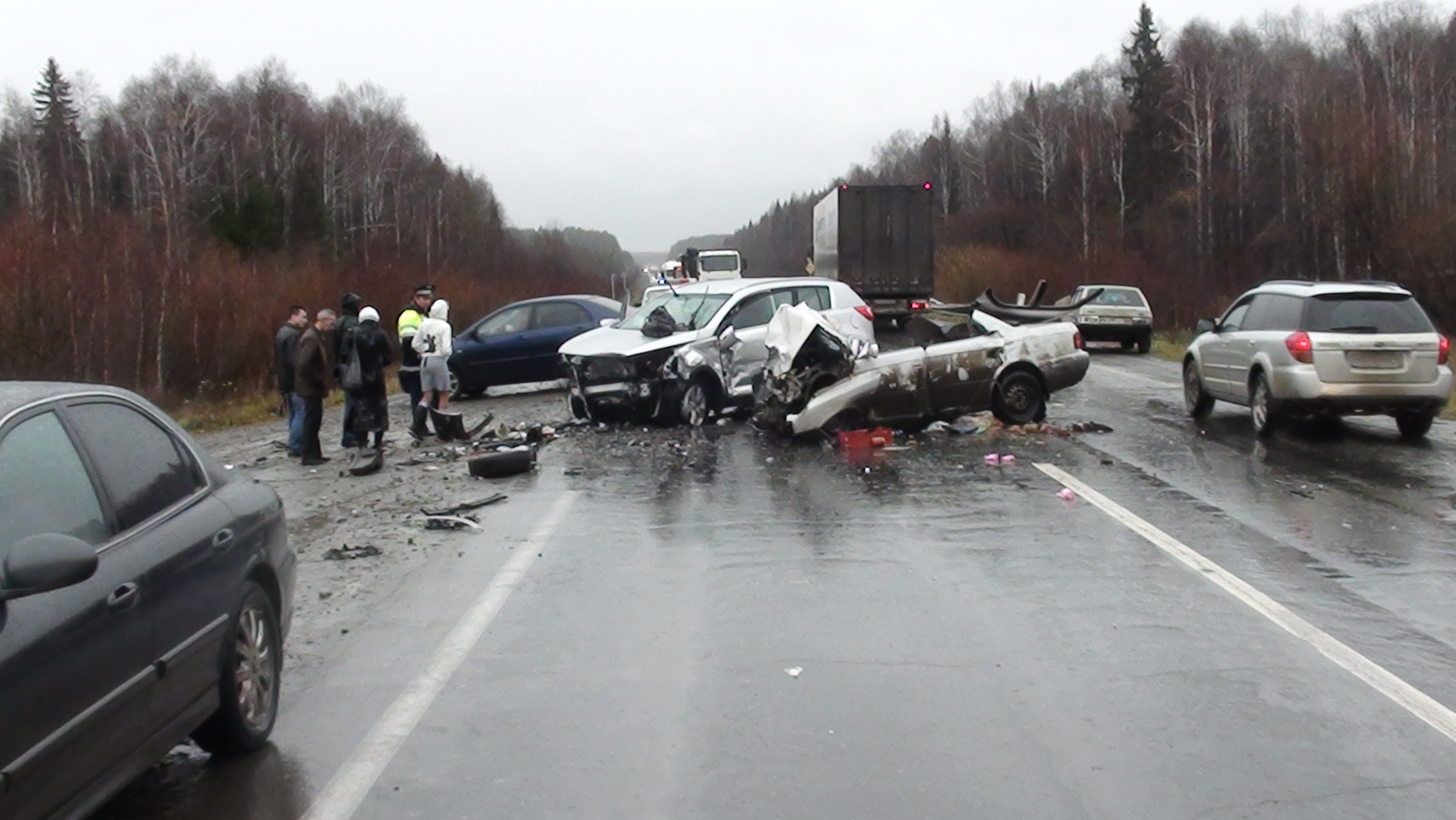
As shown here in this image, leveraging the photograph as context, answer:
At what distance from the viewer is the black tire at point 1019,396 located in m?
16.1

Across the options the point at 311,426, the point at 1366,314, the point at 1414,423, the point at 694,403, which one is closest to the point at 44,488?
the point at 311,426

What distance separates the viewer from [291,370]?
1539 centimetres

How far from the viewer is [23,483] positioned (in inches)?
158

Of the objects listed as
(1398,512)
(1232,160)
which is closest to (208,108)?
(1232,160)

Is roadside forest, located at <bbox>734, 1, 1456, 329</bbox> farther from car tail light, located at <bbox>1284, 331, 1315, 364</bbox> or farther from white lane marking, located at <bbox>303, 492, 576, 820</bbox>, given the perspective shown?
white lane marking, located at <bbox>303, 492, 576, 820</bbox>

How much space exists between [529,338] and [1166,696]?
18162 millimetres

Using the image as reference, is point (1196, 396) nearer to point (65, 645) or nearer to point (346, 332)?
point (346, 332)

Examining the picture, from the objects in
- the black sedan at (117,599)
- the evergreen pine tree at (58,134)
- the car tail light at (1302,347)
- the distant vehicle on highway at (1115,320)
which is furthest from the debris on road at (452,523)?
the evergreen pine tree at (58,134)

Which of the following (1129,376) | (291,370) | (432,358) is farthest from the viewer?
(1129,376)

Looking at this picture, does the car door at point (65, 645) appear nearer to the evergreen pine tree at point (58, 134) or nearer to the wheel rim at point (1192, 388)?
the wheel rim at point (1192, 388)

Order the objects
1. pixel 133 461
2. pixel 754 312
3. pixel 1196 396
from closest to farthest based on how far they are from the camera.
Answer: pixel 133 461
pixel 1196 396
pixel 754 312

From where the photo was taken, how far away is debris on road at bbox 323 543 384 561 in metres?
9.41

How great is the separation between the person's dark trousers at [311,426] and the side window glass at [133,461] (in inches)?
381

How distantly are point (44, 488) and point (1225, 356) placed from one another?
1453cm
